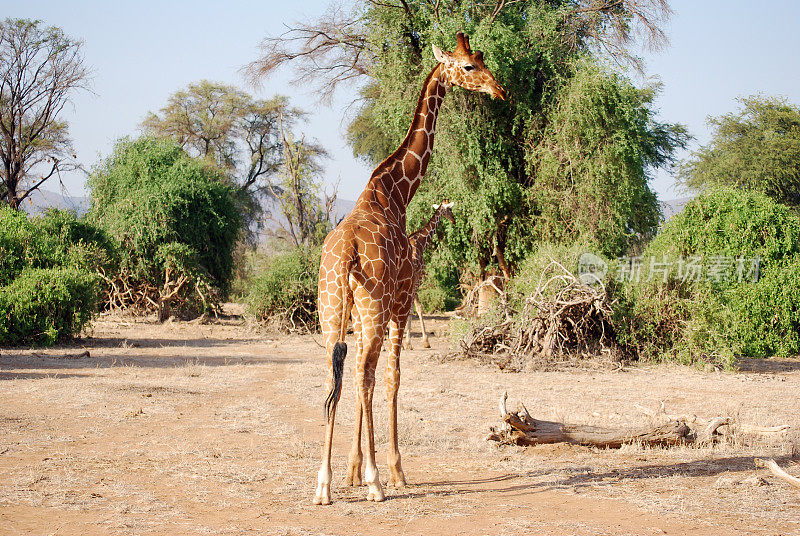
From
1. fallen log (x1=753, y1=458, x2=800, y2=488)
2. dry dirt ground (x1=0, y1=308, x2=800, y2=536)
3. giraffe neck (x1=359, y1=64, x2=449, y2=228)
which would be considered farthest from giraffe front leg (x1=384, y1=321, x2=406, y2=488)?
fallen log (x1=753, y1=458, x2=800, y2=488)

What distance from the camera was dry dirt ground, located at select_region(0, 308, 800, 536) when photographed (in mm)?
5164

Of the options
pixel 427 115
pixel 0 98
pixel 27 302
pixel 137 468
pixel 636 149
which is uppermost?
pixel 0 98

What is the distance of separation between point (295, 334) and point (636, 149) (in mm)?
10173

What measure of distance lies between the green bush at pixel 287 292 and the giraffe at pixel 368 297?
45.8 feet

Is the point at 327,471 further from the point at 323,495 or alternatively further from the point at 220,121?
the point at 220,121

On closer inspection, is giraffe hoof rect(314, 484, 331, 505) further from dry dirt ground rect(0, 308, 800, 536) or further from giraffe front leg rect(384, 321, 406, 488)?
giraffe front leg rect(384, 321, 406, 488)

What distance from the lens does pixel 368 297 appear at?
5.72 m

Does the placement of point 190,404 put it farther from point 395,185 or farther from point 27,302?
point 27,302

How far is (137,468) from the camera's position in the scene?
6.50 meters

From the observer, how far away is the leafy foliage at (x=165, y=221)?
23.2 m

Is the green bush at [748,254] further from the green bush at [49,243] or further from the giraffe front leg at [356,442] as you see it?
the green bush at [49,243]

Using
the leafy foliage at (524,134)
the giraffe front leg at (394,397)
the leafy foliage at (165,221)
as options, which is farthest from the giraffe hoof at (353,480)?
the leafy foliage at (165,221)

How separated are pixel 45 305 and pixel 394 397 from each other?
1211cm

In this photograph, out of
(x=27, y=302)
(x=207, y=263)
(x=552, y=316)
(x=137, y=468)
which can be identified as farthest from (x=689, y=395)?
(x=207, y=263)
